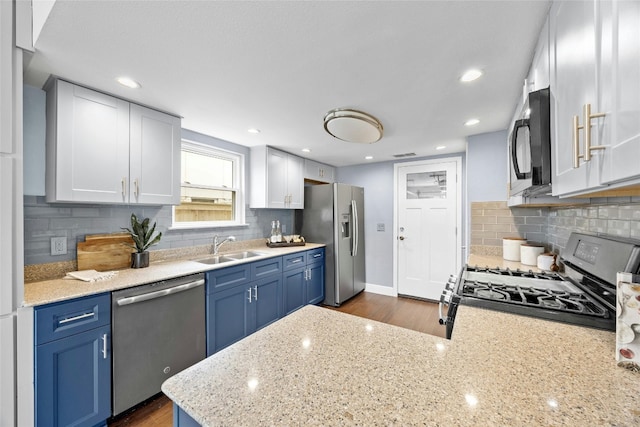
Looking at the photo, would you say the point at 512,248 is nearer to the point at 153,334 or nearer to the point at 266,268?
the point at 266,268

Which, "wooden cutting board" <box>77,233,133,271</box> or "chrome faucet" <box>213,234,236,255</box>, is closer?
"wooden cutting board" <box>77,233,133,271</box>

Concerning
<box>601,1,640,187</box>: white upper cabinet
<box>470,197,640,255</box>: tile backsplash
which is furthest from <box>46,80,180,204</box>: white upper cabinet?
<box>470,197,640,255</box>: tile backsplash

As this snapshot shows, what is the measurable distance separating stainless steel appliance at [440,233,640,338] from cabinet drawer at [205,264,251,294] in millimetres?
1766

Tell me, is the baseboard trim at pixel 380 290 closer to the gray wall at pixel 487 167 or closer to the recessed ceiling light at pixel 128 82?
the gray wall at pixel 487 167

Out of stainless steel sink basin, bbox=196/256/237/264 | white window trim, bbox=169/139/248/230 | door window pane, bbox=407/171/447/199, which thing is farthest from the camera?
door window pane, bbox=407/171/447/199

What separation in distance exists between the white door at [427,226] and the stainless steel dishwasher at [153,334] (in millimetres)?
3083

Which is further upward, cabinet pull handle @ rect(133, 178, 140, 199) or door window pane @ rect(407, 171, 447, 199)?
door window pane @ rect(407, 171, 447, 199)

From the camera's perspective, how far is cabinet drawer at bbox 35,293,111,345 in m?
1.36

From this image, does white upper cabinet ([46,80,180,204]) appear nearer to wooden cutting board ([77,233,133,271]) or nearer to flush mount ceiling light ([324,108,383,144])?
wooden cutting board ([77,233,133,271])

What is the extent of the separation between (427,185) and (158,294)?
3676mm

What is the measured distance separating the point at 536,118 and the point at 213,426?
4.74ft

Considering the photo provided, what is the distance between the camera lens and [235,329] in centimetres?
238

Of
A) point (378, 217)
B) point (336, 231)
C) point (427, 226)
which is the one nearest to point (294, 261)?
point (336, 231)

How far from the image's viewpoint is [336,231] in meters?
3.69
